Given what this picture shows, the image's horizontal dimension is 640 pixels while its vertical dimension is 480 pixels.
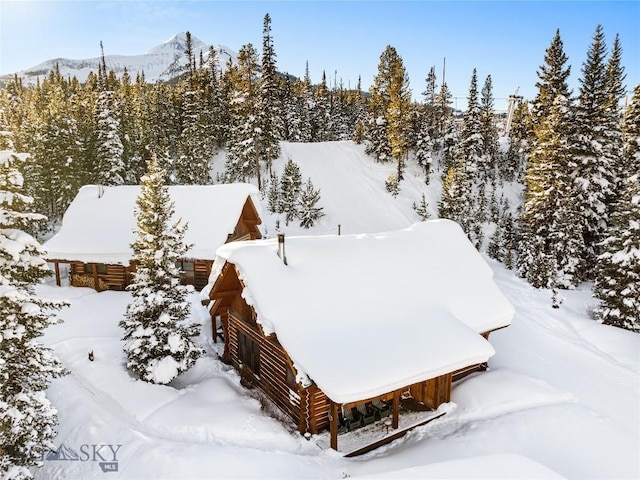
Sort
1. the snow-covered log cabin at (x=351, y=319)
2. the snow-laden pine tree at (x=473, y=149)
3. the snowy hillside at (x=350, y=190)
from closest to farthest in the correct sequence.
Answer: the snow-covered log cabin at (x=351, y=319) → the snowy hillside at (x=350, y=190) → the snow-laden pine tree at (x=473, y=149)

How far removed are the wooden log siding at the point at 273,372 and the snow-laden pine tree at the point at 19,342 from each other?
241 inches

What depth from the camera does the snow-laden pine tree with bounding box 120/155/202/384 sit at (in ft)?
48.7

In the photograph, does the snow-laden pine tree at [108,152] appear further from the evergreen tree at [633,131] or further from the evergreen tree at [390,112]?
the evergreen tree at [633,131]

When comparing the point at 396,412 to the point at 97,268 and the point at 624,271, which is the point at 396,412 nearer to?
the point at 624,271

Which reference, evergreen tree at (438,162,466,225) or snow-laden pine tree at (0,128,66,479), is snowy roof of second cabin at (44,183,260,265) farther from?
evergreen tree at (438,162,466,225)

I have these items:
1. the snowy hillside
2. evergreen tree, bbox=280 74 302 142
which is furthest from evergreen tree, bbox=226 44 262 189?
evergreen tree, bbox=280 74 302 142

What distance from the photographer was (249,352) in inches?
622

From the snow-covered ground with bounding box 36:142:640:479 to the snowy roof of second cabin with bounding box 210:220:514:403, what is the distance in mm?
2224

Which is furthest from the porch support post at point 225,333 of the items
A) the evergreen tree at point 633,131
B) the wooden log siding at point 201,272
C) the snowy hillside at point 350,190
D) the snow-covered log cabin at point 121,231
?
the evergreen tree at point 633,131

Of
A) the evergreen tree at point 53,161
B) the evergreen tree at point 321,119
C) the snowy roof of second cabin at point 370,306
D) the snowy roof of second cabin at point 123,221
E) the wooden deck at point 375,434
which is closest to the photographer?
the snowy roof of second cabin at point 370,306

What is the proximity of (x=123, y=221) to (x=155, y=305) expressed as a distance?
1252 centimetres

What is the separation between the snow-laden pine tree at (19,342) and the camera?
979 centimetres

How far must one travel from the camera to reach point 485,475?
355 inches

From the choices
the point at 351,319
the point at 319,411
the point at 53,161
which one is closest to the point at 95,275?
the point at 319,411
